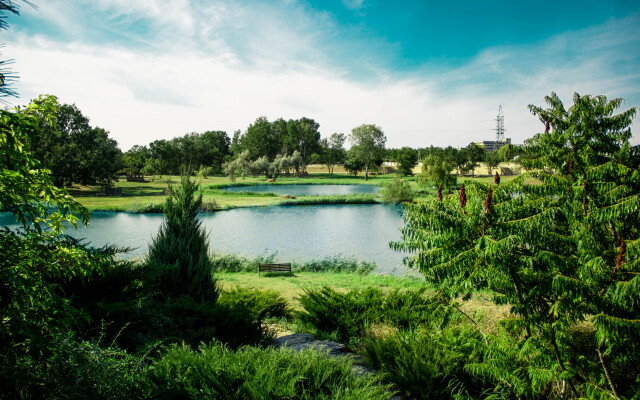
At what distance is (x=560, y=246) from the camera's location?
482 cm

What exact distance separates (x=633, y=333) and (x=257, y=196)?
50109mm

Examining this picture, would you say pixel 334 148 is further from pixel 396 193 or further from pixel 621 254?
pixel 621 254

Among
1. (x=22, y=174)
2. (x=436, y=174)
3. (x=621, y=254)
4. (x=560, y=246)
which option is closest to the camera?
(x=22, y=174)

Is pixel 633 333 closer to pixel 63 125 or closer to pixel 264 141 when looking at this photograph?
pixel 63 125

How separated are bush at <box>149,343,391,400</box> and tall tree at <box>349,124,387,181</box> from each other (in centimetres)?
9211

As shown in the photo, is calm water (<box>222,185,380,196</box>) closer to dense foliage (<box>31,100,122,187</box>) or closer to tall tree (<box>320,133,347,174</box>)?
dense foliage (<box>31,100,122,187</box>)

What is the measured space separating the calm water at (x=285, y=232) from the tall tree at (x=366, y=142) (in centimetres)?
5676

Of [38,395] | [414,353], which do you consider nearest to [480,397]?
[414,353]

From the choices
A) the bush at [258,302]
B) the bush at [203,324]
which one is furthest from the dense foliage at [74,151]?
the bush at [203,324]

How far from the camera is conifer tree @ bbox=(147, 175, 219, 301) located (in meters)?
7.98

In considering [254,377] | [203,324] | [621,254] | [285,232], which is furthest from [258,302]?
[285,232]

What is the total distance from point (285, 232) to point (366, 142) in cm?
7111

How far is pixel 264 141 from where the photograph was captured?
109062 millimetres

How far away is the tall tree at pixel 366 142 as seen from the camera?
95.3 m
